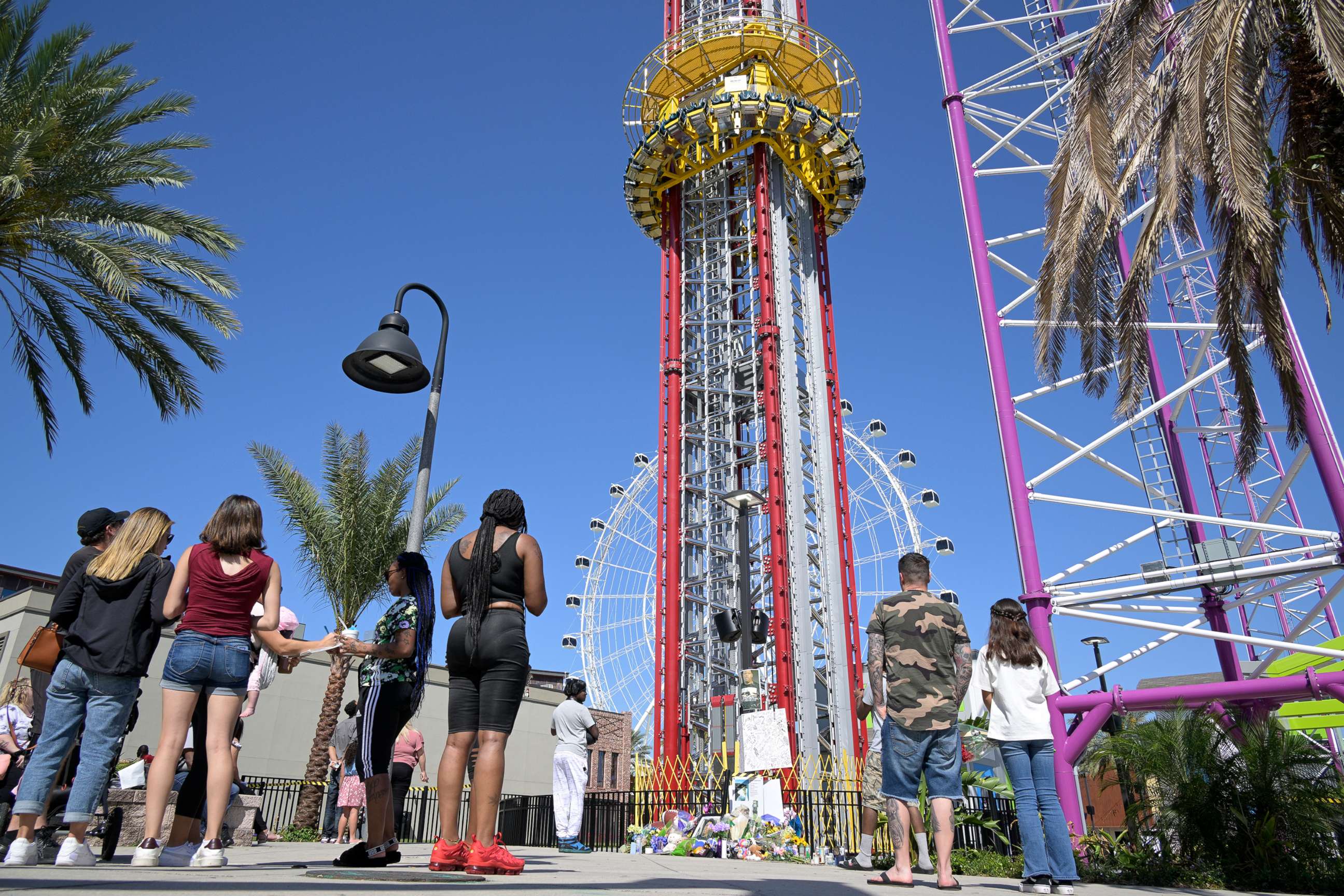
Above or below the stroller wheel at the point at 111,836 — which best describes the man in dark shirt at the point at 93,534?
above

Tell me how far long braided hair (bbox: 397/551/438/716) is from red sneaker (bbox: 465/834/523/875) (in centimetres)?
99

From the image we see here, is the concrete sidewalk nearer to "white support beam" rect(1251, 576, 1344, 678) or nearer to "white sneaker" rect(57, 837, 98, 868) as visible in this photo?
"white sneaker" rect(57, 837, 98, 868)

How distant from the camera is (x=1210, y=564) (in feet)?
34.8

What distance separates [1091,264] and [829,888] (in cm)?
661

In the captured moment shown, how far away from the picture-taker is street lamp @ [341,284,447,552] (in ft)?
21.3

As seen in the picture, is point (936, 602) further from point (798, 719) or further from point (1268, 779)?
point (798, 719)

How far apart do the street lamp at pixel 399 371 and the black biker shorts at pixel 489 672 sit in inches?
84.5

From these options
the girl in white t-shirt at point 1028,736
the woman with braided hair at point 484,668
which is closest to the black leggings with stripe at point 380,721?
the woman with braided hair at point 484,668

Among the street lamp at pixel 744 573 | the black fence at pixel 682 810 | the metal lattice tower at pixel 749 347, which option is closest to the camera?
the black fence at pixel 682 810

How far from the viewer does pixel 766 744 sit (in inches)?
415

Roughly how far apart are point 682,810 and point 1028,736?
7247 mm

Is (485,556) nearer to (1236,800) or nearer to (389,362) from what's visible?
(389,362)

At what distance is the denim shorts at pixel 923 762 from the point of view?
16.0 feet

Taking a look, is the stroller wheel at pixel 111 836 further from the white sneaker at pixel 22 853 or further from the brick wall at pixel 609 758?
the brick wall at pixel 609 758
